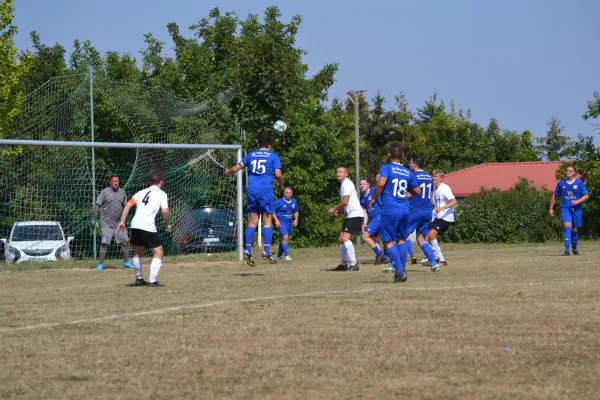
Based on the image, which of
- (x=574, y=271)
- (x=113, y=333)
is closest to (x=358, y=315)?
(x=113, y=333)

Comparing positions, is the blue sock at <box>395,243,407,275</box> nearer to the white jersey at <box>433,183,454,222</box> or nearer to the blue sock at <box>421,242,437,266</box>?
the blue sock at <box>421,242,437,266</box>

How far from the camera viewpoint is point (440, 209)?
18.1 m

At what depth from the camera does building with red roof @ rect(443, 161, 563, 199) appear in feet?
221

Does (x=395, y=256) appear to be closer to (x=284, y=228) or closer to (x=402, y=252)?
(x=402, y=252)

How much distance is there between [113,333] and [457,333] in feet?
9.82

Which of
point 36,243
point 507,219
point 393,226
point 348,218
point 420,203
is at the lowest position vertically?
point 36,243

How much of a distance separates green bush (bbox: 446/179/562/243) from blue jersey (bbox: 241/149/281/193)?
2815 cm

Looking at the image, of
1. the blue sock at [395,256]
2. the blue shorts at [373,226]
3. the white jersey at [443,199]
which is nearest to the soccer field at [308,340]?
the blue sock at [395,256]

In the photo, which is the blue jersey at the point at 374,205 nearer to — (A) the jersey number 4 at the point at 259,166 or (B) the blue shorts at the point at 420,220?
(B) the blue shorts at the point at 420,220

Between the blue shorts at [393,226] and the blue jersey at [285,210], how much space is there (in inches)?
419

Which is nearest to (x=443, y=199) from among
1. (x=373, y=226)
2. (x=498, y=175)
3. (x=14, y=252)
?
(x=373, y=226)

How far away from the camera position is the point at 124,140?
35.8 meters

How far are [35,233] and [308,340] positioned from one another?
16310 millimetres

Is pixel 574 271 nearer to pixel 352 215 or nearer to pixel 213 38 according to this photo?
pixel 352 215
